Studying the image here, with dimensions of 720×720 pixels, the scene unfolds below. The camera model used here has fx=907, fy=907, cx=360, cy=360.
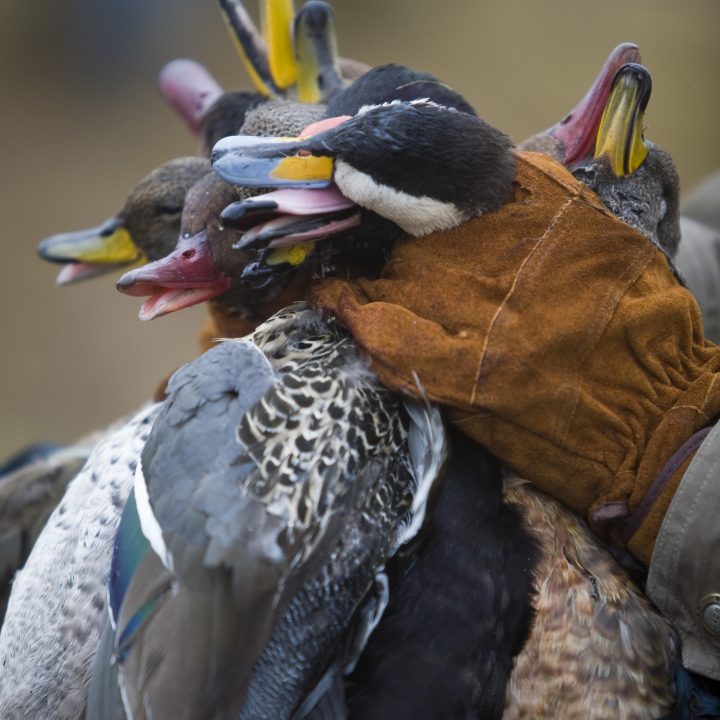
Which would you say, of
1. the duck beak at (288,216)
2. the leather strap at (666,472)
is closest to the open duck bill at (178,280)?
the duck beak at (288,216)

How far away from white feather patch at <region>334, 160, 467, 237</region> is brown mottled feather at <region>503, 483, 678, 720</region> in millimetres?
385

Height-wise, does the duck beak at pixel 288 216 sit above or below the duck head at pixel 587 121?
above

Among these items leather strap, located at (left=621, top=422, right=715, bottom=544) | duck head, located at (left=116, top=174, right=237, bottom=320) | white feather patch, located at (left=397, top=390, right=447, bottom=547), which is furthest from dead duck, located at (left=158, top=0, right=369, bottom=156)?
leather strap, located at (left=621, top=422, right=715, bottom=544)

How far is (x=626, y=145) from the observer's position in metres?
1.18

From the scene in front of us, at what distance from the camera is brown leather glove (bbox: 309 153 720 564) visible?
104 centimetres

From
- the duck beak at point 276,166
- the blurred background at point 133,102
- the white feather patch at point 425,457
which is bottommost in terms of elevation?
the blurred background at point 133,102

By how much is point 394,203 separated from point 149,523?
464mm

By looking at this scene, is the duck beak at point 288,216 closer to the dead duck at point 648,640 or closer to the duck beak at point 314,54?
the dead duck at point 648,640

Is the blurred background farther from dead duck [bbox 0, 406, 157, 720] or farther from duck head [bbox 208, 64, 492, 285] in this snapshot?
duck head [bbox 208, 64, 492, 285]

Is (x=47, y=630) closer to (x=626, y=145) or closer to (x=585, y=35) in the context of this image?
(x=626, y=145)

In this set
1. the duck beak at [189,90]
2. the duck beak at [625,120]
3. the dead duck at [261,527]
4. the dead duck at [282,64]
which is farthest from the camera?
the duck beak at [189,90]

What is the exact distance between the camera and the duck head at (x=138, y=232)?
4.89 feet

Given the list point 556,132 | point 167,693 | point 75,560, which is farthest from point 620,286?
point 75,560

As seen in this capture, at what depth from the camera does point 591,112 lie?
123 cm
